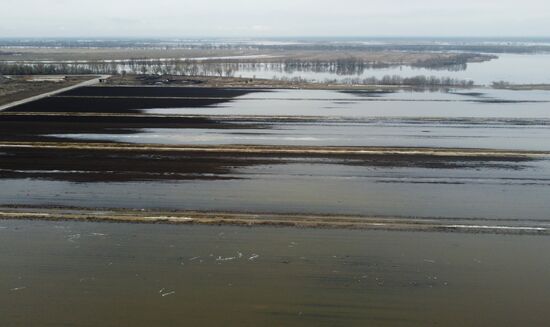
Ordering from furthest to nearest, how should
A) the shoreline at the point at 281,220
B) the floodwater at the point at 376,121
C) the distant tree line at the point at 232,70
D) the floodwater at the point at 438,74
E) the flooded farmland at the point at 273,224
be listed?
the floodwater at the point at 438,74 → the distant tree line at the point at 232,70 → the floodwater at the point at 376,121 → the shoreline at the point at 281,220 → the flooded farmland at the point at 273,224

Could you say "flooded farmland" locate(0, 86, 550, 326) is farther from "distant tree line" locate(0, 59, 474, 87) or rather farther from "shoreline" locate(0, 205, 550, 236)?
"distant tree line" locate(0, 59, 474, 87)

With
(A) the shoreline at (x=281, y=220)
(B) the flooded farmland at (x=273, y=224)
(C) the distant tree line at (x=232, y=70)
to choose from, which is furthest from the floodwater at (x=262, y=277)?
(C) the distant tree line at (x=232, y=70)

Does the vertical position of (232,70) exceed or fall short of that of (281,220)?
it exceeds it

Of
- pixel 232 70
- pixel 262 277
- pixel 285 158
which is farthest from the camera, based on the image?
pixel 232 70

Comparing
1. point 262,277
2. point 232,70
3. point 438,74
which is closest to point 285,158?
point 262,277

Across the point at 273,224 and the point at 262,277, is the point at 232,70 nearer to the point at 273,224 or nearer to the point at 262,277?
the point at 273,224

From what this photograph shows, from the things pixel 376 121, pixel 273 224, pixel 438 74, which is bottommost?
A: pixel 273 224

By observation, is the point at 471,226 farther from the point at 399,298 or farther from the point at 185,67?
the point at 185,67

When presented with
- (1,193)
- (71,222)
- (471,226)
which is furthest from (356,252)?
(1,193)

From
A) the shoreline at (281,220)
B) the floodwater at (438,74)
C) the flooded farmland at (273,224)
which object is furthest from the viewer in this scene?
the floodwater at (438,74)

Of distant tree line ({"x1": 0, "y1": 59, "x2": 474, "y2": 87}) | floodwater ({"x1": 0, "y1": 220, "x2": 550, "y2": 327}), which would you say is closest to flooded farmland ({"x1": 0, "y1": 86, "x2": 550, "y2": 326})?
floodwater ({"x1": 0, "y1": 220, "x2": 550, "y2": 327})

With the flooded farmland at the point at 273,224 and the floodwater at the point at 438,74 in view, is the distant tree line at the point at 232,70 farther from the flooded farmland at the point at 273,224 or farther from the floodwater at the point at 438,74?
the flooded farmland at the point at 273,224
